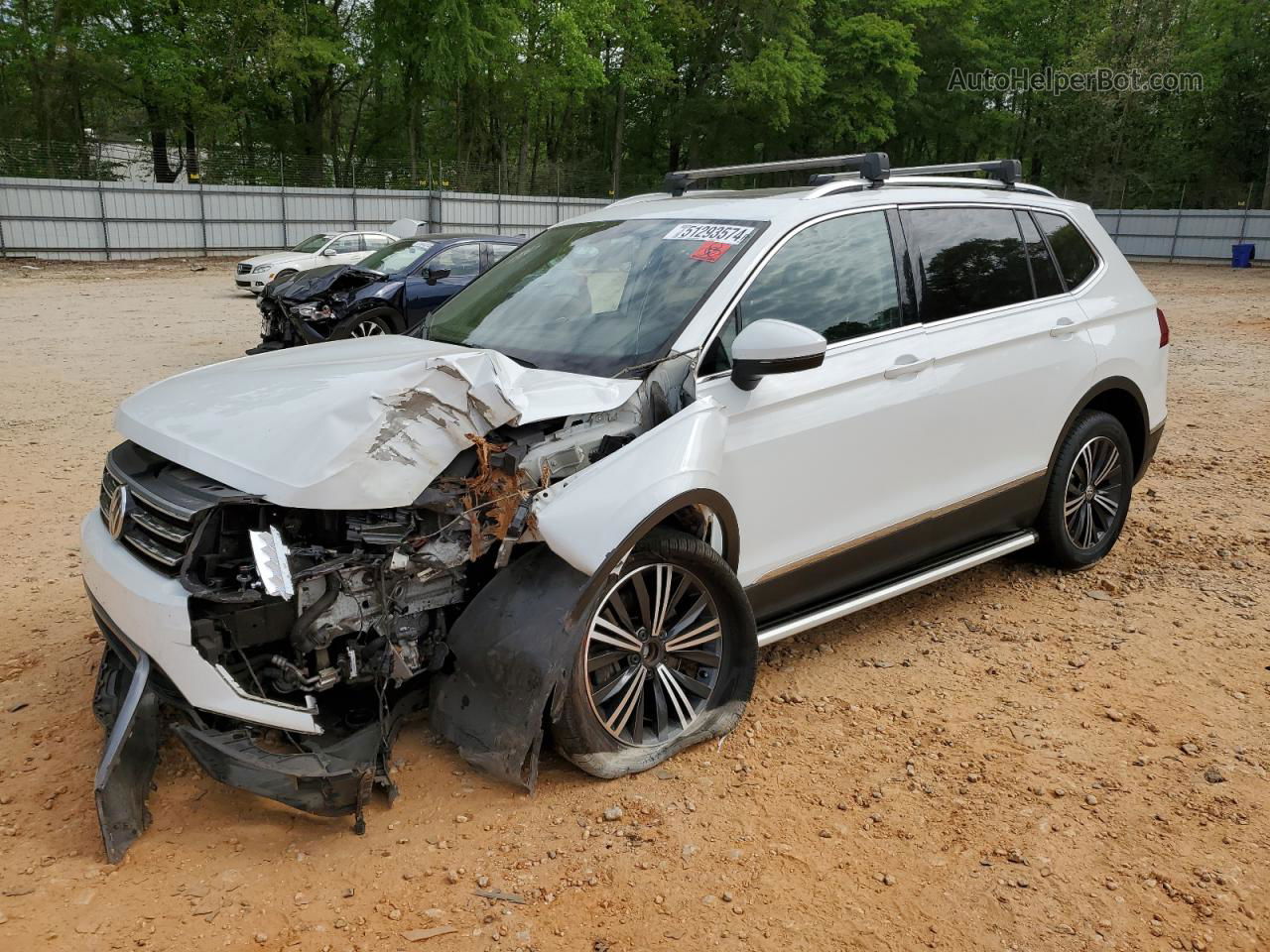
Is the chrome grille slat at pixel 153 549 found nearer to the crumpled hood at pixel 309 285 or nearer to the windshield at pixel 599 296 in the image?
the windshield at pixel 599 296

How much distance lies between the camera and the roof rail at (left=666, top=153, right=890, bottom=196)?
4180mm

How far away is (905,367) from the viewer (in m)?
3.92

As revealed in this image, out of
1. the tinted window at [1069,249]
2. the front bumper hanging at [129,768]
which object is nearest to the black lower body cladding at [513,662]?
the front bumper hanging at [129,768]

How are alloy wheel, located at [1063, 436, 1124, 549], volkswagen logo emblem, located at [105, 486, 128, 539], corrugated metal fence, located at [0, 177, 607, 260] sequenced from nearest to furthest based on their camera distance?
volkswagen logo emblem, located at [105, 486, 128, 539] → alloy wheel, located at [1063, 436, 1124, 549] → corrugated metal fence, located at [0, 177, 607, 260]

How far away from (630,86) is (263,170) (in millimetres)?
15821

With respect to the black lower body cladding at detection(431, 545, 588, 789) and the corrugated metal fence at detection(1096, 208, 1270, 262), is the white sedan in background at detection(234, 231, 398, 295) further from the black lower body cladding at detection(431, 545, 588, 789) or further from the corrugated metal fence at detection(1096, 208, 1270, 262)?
the corrugated metal fence at detection(1096, 208, 1270, 262)

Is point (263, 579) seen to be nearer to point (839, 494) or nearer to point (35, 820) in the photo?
point (35, 820)

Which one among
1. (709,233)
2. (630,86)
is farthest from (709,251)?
(630,86)

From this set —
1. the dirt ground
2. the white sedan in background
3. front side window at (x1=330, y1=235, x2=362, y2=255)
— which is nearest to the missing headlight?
the dirt ground

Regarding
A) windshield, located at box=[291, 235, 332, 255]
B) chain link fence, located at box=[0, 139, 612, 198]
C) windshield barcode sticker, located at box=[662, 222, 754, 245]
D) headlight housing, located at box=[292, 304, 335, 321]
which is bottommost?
headlight housing, located at box=[292, 304, 335, 321]

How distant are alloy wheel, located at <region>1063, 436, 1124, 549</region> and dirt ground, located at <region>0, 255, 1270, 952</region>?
0.30m

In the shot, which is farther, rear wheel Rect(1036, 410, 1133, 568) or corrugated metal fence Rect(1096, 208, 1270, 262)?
corrugated metal fence Rect(1096, 208, 1270, 262)

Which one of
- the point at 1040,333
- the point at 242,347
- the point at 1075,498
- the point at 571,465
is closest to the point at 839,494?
the point at 571,465

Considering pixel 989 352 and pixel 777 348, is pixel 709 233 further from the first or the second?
pixel 989 352
